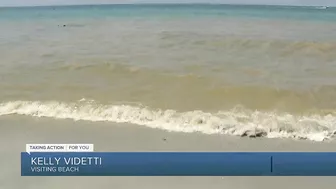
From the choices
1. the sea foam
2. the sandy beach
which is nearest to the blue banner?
the sandy beach

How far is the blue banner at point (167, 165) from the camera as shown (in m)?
3.46

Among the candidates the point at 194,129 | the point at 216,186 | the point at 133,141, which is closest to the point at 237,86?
the point at 194,129

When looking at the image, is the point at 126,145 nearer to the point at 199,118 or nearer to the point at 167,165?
the point at 167,165

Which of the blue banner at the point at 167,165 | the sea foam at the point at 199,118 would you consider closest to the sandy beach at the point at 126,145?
the blue banner at the point at 167,165

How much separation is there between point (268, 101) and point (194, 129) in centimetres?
164

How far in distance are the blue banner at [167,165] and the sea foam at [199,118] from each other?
1.00 meters

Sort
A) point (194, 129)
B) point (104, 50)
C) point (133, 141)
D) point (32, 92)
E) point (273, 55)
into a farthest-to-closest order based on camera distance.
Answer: point (104, 50), point (273, 55), point (32, 92), point (194, 129), point (133, 141)

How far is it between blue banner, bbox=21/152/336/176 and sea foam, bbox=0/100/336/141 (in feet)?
3.28

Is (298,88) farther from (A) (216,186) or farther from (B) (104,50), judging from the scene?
(B) (104,50)

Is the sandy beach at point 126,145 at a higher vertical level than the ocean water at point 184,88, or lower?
lower

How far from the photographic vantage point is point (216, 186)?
11.2ft

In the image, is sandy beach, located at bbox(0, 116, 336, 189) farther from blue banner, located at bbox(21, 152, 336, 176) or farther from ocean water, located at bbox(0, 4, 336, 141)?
ocean water, located at bbox(0, 4, 336, 141)

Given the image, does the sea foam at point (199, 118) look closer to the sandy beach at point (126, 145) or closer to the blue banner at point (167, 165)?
the sandy beach at point (126, 145)

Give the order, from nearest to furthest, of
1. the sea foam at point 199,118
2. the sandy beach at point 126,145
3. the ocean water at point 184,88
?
the sandy beach at point 126,145 < the sea foam at point 199,118 < the ocean water at point 184,88
